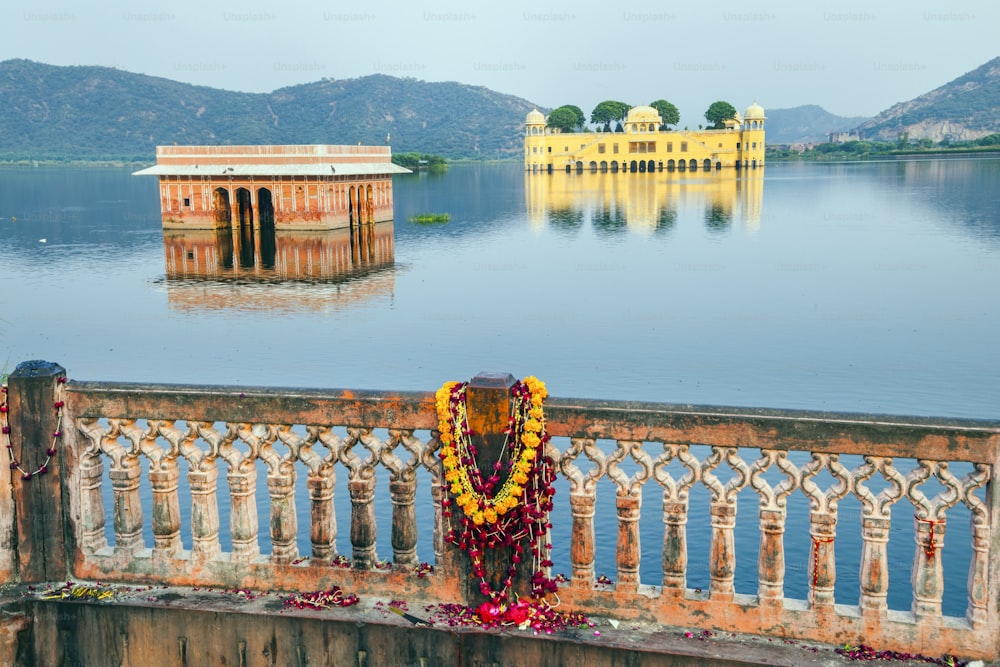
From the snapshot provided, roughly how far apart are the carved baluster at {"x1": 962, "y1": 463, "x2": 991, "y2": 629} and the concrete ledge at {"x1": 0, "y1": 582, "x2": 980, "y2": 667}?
27.8 inches

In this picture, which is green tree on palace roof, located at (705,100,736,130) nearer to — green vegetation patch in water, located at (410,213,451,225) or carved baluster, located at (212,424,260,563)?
green vegetation patch in water, located at (410,213,451,225)

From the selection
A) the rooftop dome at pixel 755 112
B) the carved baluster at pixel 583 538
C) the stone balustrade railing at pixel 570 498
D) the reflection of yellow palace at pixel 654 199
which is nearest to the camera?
the stone balustrade railing at pixel 570 498

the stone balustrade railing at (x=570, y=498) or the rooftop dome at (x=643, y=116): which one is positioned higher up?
the rooftop dome at (x=643, y=116)

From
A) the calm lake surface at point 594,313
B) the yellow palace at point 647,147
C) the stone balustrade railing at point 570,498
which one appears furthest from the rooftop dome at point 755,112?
the stone balustrade railing at point 570,498

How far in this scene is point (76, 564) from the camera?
237 inches

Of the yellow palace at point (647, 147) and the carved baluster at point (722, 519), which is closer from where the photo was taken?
the carved baluster at point (722, 519)

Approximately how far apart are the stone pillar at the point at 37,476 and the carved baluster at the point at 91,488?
0.13 m

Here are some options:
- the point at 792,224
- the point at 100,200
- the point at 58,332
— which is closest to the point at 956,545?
the point at 58,332

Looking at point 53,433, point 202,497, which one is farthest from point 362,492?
point 53,433

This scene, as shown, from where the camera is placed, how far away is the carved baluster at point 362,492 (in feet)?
18.1

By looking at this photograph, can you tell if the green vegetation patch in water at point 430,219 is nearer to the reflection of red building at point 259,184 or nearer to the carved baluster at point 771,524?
the reflection of red building at point 259,184

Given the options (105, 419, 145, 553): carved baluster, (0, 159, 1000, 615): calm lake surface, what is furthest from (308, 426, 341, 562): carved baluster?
(0, 159, 1000, 615): calm lake surface

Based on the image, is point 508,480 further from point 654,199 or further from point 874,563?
point 654,199

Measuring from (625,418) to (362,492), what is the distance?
1569 mm
